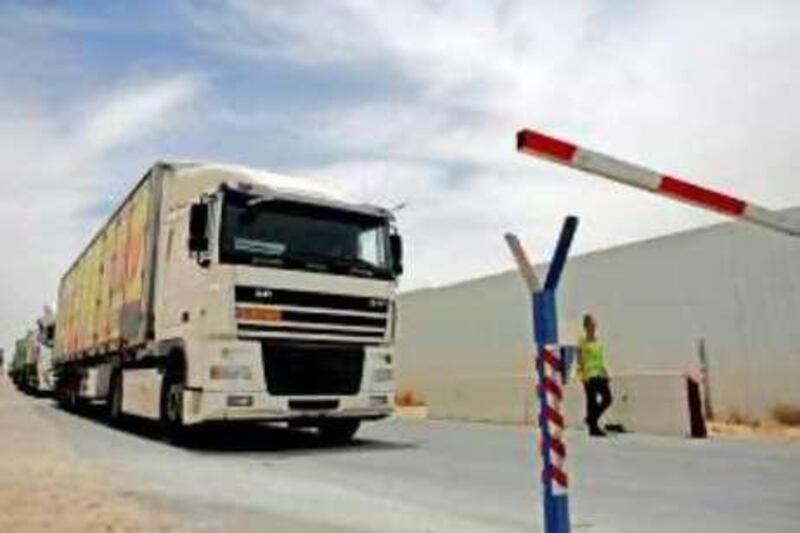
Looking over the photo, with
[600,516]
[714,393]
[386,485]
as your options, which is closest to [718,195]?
[600,516]

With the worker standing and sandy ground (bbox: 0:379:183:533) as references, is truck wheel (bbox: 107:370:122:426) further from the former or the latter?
the worker standing

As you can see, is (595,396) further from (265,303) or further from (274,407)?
(265,303)

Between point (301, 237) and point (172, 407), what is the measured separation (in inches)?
118

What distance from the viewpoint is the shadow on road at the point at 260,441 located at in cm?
1475

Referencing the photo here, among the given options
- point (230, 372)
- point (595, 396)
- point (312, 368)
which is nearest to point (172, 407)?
point (230, 372)

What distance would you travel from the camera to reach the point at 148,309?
53.4ft

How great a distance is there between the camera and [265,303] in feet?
44.2

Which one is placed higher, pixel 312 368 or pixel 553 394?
pixel 312 368

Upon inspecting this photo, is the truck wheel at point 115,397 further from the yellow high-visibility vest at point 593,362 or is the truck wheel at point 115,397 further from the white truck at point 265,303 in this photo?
the yellow high-visibility vest at point 593,362

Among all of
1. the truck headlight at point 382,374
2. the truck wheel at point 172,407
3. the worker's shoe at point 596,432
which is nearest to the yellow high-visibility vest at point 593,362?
the worker's shoe at point 596,432

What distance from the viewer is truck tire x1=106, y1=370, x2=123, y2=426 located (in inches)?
764

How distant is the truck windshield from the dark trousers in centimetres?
447

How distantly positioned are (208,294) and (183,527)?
6.12 meters

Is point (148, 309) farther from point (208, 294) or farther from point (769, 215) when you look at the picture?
point (769, 215)
